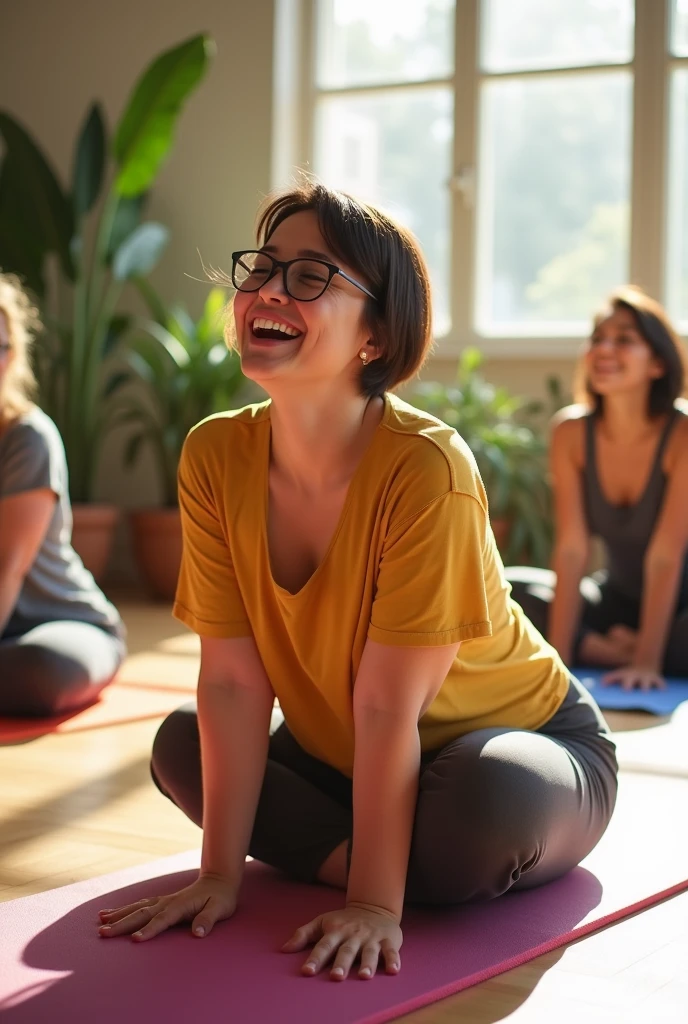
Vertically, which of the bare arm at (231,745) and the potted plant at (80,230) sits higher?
the potted plant at (80,230)

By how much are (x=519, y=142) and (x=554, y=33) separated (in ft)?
1.37

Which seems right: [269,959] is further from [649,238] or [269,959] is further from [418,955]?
[649,238]

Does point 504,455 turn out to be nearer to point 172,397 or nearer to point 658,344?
point 172,397

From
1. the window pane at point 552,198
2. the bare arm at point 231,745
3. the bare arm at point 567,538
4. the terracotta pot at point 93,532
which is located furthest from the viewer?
the window pane at point 552,198

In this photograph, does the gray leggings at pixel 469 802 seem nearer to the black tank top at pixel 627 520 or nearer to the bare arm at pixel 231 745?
the bare arm at pixel 231 745

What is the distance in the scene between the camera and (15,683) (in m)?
2.70

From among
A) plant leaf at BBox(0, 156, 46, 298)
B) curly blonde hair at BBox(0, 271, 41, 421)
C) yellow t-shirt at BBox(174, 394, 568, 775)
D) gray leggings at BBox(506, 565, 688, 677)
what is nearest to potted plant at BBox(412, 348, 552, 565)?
gray leggings at BBox(506, 565, 688, 677)

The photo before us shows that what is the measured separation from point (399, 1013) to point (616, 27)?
4490mm

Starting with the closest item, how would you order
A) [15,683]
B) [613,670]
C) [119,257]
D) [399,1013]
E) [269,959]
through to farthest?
[399,1013] → [269,959] → [15,683] → [613,670] → [119,257]

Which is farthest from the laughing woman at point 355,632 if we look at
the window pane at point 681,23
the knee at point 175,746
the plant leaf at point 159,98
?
the window pane at point 681,23

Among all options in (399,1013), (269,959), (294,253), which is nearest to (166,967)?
(269,959)

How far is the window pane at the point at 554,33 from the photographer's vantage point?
4992 millimetres

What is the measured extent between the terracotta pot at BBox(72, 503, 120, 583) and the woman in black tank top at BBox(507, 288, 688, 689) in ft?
6.12

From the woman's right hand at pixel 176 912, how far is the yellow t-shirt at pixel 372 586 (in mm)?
224
